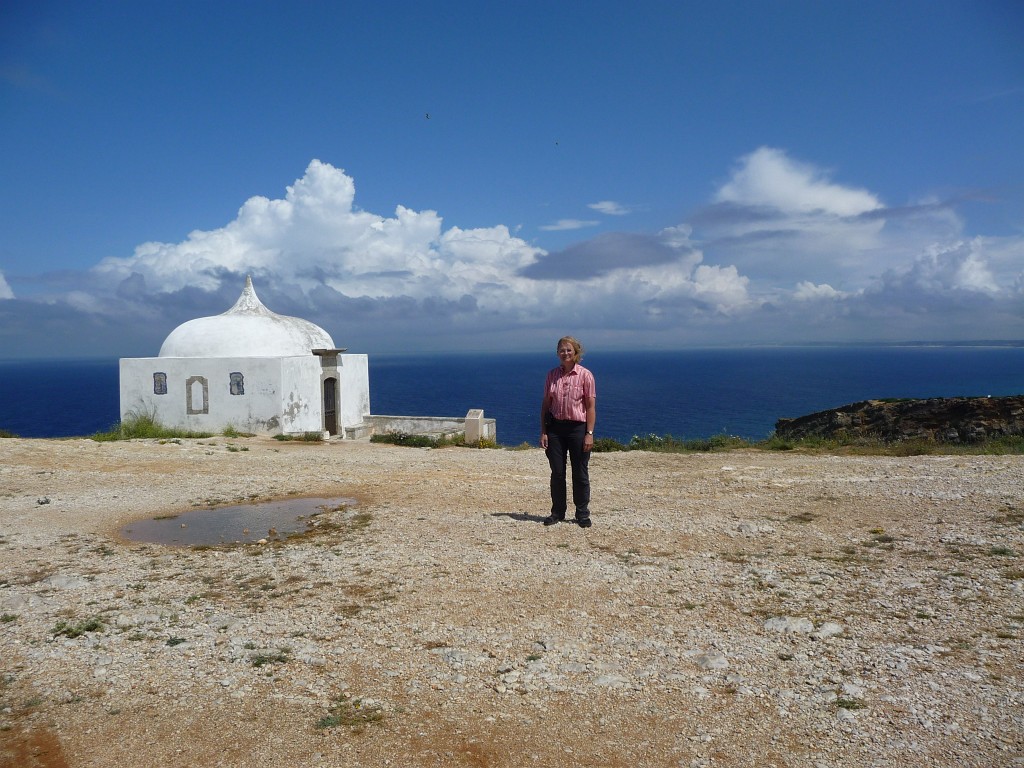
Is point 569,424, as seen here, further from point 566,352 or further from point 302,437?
point 302,437

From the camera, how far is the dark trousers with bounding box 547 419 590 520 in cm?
692

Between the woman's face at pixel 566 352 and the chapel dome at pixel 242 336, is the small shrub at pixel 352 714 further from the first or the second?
the chapel dome at pixel 242 336

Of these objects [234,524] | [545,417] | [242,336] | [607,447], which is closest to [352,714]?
[545,417]

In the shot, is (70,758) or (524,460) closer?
(70,758)

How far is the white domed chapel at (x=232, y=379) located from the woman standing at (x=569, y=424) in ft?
43.7

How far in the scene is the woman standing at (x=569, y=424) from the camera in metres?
6.87

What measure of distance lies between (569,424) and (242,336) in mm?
15549

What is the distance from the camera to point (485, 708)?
342 centimetres

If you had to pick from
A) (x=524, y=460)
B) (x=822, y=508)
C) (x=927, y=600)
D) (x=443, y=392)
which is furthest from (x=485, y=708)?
(x=443, y=392)

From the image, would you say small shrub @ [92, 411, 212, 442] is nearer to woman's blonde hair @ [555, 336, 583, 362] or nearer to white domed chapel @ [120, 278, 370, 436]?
white domed chapel @ [120, 278, 370, 436]

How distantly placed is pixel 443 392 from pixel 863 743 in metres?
96.6

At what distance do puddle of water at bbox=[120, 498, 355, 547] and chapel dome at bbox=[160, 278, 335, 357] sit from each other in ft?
39.4

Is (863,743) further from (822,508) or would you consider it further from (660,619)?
(822,508)

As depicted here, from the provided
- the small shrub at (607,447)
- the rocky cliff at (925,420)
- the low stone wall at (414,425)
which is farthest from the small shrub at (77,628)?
the low stone wall at (414,425)
